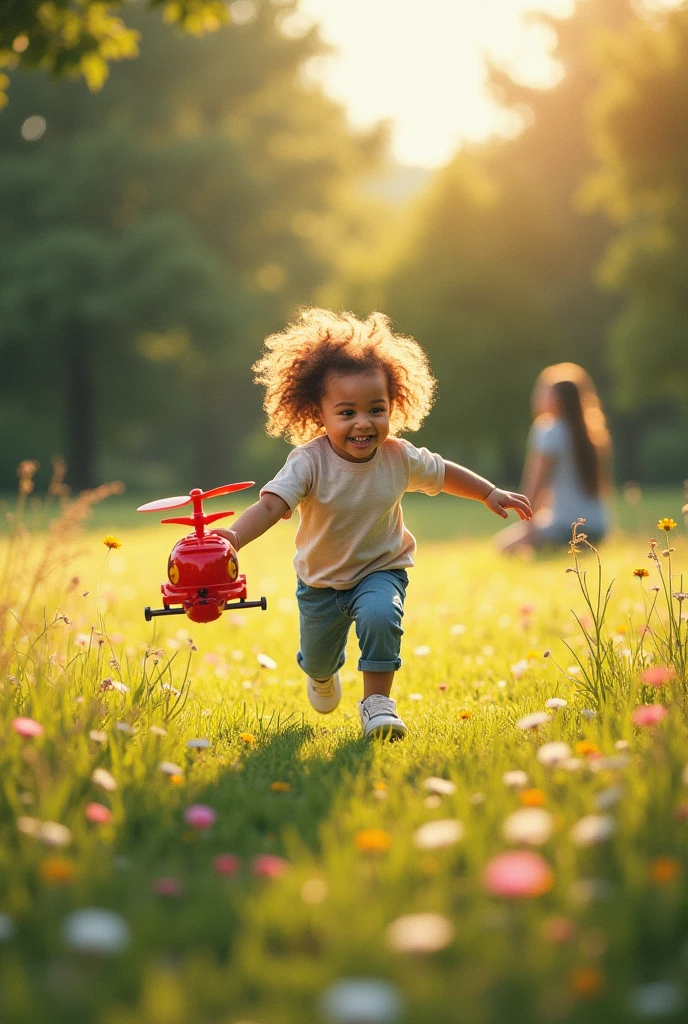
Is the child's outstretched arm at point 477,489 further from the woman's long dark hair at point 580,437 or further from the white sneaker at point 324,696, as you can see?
the woman's long dark hair at point 580,437

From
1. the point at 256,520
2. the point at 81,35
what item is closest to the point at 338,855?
the point at 256,520

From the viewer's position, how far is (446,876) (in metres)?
2.03

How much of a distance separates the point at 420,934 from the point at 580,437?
31.8 ft

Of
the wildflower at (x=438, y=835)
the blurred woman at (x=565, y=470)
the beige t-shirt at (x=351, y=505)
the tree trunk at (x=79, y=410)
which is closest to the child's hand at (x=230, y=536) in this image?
the beige t-shirt at (x=351, y=505)

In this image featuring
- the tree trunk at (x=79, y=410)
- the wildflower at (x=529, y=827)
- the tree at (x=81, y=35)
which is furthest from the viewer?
the tree trunk at (x=79, y=410)

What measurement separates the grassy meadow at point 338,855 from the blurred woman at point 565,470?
682 centimetres

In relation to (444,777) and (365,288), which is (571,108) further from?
(444,777)

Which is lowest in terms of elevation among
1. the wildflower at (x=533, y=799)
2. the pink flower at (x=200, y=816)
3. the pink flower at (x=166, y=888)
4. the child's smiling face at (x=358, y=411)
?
the pink flower at (x=166, y=888)

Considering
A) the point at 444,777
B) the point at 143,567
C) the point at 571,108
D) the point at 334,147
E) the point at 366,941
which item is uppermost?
the point at 571,108

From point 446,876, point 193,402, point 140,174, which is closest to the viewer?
point 446,876

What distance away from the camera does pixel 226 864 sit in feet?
7.16

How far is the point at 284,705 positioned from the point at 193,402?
3352 cm

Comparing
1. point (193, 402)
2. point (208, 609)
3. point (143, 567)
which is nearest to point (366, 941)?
point (208, 609)

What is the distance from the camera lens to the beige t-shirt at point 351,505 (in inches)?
154
